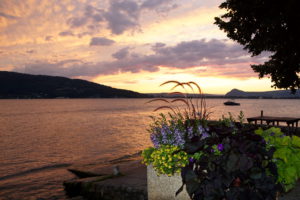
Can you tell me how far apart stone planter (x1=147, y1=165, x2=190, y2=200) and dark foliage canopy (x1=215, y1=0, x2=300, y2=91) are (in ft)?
40.1

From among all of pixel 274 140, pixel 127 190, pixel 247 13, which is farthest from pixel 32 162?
pixel 274 140

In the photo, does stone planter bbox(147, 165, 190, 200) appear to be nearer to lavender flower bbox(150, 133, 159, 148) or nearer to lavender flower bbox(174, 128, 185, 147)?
lavender flower bbox(150, 133, 159, 148)

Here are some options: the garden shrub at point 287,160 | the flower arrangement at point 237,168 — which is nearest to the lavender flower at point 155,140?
the flower arrangement at point 237,168

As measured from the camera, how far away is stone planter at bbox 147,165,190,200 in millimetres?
4785

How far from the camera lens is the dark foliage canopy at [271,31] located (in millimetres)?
14478

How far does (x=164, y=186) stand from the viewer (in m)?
4.91

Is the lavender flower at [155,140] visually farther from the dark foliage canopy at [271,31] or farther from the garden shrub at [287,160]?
the dark foliage canopy at [271,31]

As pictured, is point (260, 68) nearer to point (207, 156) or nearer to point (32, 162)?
point (207, 156)

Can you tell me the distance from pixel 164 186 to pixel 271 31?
13.1 m

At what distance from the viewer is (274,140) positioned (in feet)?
12.9

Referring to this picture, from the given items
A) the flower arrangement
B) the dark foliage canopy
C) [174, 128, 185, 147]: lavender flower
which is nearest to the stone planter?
[174, 128, 185, 147]: lavender flower

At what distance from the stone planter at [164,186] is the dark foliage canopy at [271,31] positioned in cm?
1223

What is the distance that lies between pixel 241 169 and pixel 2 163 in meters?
24.7

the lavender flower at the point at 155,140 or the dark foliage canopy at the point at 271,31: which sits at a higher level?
the dark foliage canopy at the point at 271,31
